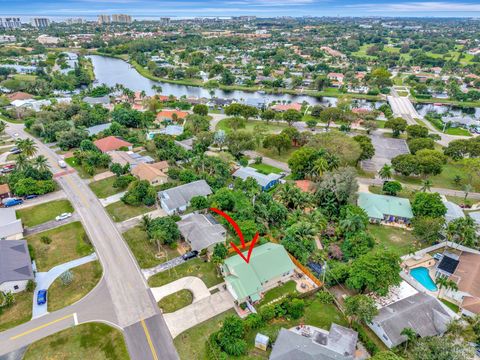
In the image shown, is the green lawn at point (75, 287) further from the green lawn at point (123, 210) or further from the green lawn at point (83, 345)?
the green lawn at point (123, 210)

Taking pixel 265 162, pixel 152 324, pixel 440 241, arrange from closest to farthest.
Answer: pixel 152 324 < pixel 440 241 < pixel 265 162

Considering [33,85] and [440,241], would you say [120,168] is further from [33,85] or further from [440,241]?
[33,85]

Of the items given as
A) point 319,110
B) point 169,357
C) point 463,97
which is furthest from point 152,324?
point 463,97

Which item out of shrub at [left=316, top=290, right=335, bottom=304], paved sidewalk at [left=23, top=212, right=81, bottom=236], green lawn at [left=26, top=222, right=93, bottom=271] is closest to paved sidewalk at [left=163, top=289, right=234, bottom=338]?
shrub at [left=316, top=290, right=335, bottom=304]

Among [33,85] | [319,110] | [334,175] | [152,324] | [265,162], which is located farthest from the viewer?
[33,85]

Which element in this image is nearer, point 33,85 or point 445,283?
point 445,283

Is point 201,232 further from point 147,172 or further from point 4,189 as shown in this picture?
point 4,189

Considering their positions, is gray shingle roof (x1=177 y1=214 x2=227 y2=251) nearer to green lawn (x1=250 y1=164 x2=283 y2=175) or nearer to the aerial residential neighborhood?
the aerial residential neighborhood
